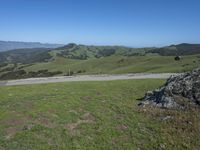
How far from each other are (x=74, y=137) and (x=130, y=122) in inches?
195

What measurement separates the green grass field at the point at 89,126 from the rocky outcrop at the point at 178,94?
4.78ft

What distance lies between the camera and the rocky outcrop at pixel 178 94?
76.9ft

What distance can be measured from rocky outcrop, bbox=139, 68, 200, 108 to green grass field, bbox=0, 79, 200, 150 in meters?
1.46

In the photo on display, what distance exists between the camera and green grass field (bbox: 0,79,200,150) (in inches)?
645

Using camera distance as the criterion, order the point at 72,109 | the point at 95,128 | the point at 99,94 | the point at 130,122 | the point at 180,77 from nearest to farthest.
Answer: the point at 95,128 → the point at 130,122 → the point at 72,109 → the point at 180,77 → the point at 99,94

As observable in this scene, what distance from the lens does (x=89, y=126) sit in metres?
18.6

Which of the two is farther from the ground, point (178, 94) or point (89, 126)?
point (178, 94)

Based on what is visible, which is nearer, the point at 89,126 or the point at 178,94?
the point at 89,126

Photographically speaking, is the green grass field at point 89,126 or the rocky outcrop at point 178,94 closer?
the green grass field at point 89,126

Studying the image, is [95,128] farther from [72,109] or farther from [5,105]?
[5,105]

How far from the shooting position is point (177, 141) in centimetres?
1731

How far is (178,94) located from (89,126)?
10260 mm

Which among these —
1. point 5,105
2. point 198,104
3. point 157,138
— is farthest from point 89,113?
point 198,104

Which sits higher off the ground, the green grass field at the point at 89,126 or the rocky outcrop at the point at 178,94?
the rocky outcrop at the point at 178,94
